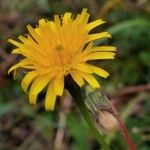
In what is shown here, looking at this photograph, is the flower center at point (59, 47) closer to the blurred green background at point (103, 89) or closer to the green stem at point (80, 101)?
the green stem at point (80, 101)

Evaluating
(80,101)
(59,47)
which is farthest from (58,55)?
(80,101)

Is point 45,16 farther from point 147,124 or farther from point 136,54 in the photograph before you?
point 147,124

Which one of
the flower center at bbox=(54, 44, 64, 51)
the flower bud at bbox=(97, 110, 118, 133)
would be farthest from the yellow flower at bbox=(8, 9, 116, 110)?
the flower bud at bbox=(97, 110, 118, 133)

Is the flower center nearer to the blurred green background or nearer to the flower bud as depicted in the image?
Answer: the flower bud

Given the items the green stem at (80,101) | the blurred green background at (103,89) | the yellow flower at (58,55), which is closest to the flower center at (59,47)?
the yellow flower at (58,55)

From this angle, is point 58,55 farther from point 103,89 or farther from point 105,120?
point 103,89
